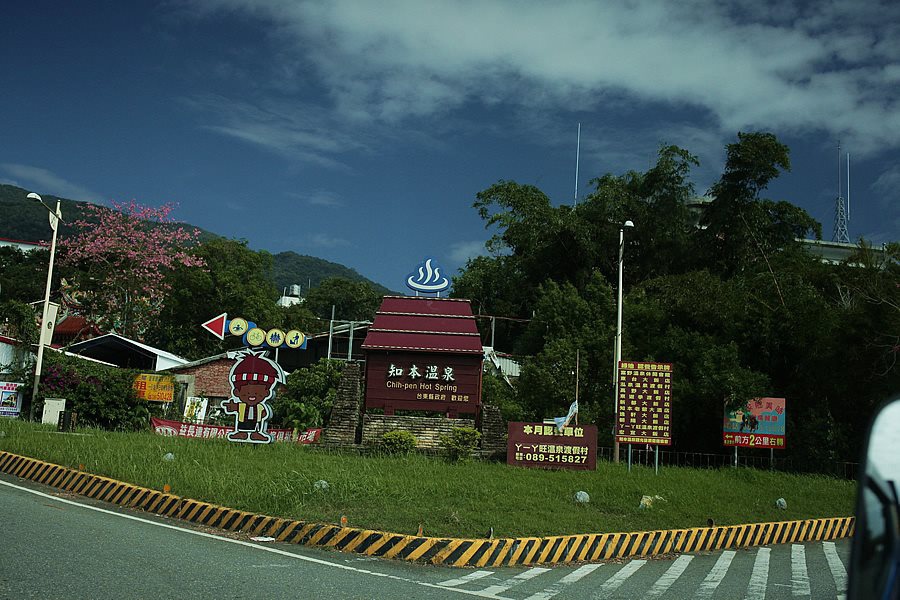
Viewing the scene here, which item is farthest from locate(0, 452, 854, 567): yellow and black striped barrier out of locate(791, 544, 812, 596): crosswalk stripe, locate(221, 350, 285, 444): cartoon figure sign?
locate(221, 350, 285, 444): cartoon figure sign

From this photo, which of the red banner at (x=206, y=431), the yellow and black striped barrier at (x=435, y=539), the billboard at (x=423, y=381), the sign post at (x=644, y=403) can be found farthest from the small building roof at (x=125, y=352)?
the sign post at (x=644, y=403)

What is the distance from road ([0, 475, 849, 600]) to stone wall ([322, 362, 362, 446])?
7804mm

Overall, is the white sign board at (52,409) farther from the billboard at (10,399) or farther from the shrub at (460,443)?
the shrub at (460,443)

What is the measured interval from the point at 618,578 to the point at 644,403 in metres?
9.92

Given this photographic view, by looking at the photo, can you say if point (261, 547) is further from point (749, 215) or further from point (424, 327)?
point (749, 215)

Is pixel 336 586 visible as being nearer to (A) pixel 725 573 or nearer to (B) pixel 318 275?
(A) pixel 725 573

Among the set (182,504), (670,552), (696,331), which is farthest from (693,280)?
(182,504)

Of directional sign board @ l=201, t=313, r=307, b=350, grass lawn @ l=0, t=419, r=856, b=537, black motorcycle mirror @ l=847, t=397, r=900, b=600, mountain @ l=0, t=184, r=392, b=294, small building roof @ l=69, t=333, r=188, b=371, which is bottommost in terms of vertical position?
grass lawn @ l=0, t=419, r=856, b=537

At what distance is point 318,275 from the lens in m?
157

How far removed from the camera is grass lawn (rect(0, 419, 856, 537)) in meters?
12.1

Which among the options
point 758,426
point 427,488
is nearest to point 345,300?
point 758,426

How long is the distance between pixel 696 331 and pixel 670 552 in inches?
605

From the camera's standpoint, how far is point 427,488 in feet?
46.0

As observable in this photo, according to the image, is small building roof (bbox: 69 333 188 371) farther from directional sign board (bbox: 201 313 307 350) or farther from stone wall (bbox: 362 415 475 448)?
stone wall (bbox: 362 415 475 448)
